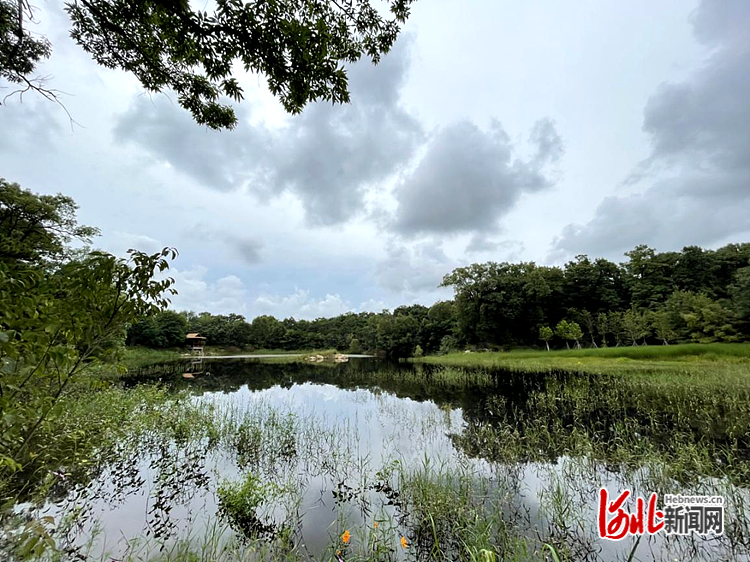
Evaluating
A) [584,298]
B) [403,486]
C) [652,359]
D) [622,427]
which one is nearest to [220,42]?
[403,486]

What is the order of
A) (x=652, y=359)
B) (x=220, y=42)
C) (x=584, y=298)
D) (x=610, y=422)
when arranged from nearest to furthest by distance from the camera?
(x=220, y=42), (x=610, y=422), (x=652, y=359), (x=584, y=298)

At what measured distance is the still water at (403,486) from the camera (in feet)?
11.2

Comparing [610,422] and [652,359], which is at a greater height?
[652,359]

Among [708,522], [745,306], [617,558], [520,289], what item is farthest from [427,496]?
[520,289]

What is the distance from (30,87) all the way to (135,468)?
5999 millimetres

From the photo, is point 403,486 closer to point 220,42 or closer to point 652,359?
point 220,42

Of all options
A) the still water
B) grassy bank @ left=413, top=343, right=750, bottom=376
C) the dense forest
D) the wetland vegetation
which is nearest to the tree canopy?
the wetland vegetation

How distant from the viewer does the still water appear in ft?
11.2

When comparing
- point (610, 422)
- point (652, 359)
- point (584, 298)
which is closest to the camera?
point (610, 422)

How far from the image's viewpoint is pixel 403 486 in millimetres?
4684

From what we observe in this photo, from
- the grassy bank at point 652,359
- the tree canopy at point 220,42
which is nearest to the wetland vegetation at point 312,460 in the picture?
the tree canopy at point 220,42

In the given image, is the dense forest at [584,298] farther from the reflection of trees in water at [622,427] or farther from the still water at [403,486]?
the still water at [403,486]

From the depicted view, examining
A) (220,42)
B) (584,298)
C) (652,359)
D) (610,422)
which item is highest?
(584,298)

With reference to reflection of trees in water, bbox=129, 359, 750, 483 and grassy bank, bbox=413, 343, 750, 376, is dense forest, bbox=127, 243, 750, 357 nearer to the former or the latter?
grassy bank, bbox=413, 343, 750, 376
